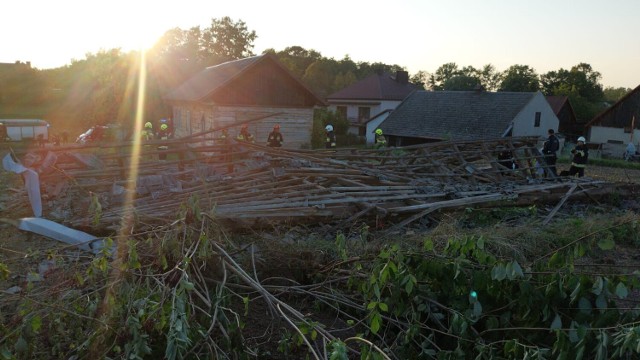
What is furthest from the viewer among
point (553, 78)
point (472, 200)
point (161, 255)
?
point (553, 78)

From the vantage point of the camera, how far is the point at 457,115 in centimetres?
3078

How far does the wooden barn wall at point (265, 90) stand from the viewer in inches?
861

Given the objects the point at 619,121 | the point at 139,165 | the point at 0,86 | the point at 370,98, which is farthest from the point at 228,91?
the point at 0,86

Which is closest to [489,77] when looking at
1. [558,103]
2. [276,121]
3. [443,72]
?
[443,72]

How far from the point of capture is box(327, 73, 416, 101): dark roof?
41.9m

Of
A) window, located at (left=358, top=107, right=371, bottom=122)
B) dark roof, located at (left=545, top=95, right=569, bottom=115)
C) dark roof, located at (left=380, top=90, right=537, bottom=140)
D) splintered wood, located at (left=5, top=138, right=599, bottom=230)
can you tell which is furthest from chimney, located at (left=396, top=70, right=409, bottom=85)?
splintered wood, located at (left=5, top=138, right=599, bottom=230)

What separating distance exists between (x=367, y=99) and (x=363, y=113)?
1.66 m

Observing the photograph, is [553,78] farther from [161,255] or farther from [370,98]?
[161,255]

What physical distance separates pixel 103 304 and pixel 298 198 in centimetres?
441

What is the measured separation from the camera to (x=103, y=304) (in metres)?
3.15

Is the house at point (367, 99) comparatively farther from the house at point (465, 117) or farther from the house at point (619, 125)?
the house at point (619, 125)

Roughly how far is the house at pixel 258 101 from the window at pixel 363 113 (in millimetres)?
18855

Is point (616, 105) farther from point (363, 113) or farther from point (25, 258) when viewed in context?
point (25, 258)

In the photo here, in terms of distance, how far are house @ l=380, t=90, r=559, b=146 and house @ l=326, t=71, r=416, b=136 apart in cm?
731
